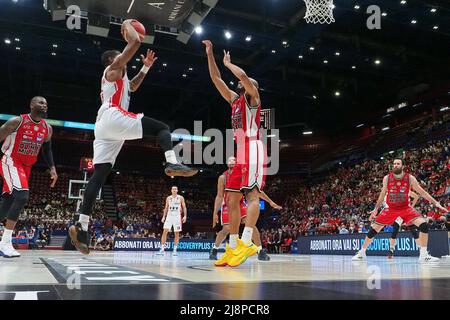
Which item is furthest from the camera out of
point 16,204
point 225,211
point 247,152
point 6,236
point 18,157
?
point 225,211

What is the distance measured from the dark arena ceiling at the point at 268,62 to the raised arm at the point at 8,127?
5.90 meters

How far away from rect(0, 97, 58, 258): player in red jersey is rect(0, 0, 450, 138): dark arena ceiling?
18.8ft

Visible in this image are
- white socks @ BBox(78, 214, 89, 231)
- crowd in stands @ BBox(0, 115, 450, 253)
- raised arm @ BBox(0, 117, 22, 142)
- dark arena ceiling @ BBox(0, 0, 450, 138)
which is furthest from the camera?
crowd in stands @ BBox(0, 115, 450, 253)

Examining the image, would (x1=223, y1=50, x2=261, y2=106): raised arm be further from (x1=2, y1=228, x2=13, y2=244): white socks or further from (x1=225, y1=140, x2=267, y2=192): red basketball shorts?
(x1=2, y1=228, x2=13, y2=244): white socks

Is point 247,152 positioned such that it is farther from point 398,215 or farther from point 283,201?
point 283,201

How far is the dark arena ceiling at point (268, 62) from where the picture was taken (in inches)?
678

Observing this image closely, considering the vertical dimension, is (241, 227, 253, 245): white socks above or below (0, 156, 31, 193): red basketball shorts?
below

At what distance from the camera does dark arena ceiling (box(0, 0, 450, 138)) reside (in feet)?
56.5

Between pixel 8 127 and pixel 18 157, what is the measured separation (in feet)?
1.58

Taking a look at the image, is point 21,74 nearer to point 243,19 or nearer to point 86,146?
point 86,146

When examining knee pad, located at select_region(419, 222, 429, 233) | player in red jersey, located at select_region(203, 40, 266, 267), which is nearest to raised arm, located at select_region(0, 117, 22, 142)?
player in red jersey, located at select_region(203, 40, 266, 267)

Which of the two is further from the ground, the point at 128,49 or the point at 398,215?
the point at 128,49

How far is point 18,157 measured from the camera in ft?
19.1

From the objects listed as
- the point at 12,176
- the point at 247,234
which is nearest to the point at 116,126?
the point at 247,234
